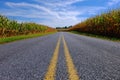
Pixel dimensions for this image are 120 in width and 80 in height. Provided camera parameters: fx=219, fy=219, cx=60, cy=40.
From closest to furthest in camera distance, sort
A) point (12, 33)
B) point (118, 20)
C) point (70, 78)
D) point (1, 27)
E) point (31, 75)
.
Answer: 1. point (70, 78)
2. point (31, 75)
3. point (118, 20)
4. point (1, 27)
5. point (12, 33)

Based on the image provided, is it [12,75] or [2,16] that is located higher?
[2,16]

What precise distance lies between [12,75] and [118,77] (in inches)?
82.8

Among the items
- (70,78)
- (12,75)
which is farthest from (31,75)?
(70,78)

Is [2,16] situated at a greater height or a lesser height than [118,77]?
greater

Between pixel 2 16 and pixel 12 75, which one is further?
pixel 2 16

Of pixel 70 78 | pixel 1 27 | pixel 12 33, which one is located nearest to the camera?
pixel 70 78

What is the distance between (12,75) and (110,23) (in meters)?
26.2

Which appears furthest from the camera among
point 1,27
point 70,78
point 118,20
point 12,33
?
point 12,33

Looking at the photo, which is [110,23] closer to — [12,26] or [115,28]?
[115,28]

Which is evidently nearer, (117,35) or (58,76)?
(58,76)

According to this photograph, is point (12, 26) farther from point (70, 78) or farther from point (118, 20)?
point (70, 78)

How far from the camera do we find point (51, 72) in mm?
4617

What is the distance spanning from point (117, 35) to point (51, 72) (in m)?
23.6

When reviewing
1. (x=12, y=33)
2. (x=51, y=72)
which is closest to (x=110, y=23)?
(x=12, y=33)
